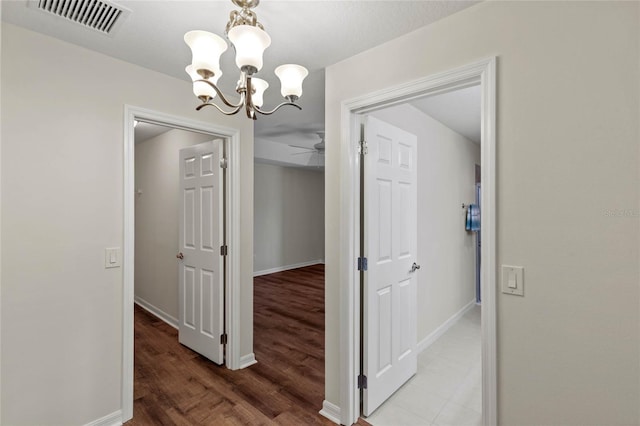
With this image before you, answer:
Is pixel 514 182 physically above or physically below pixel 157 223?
above

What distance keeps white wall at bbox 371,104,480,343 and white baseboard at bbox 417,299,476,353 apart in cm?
4

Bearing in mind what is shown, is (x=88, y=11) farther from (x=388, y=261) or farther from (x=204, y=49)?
(x=388, y=261)

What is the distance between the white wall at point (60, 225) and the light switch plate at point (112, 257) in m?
0.03

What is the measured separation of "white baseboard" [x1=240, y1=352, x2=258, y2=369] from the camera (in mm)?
2785

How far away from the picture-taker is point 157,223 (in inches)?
160

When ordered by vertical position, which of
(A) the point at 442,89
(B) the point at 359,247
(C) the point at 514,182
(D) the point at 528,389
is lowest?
(D) the point at 528,389

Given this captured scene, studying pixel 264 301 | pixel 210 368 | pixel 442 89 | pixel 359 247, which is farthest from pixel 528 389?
pixel 264 301

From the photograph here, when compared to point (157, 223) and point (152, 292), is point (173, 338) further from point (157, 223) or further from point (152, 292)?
point (157, 223)

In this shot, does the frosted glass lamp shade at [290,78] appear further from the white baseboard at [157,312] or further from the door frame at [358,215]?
the white baseboard at [157,312]

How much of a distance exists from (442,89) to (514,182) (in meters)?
0.63

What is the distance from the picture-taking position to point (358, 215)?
206 centimetres

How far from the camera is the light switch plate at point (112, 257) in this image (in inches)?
79.1

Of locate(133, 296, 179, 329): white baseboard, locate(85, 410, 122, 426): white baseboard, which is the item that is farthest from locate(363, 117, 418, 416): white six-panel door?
locate(133, 296, 179, 329): white baseboard

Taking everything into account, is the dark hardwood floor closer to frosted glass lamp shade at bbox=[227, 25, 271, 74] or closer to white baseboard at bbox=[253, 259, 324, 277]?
frosted glass lamp shade at bbox=[227, 25, 271, 74]
